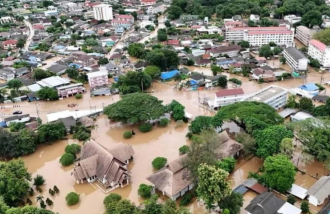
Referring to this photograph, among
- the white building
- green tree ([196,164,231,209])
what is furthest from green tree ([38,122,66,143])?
the white building

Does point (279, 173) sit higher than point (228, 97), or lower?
lower

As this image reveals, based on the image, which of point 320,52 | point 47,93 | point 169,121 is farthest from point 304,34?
point 47,93

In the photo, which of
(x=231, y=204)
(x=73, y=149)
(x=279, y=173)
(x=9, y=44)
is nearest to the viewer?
(x=231, y=204)

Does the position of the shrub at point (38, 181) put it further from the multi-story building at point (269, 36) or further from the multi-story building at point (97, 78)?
the multi-story building at point (269, 36)

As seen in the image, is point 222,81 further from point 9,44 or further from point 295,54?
point 9,44

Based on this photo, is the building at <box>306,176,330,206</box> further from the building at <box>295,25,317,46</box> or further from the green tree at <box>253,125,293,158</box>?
the building at <box>295,25,317,46</box>

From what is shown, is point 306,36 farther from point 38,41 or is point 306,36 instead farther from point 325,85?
point 38,41
